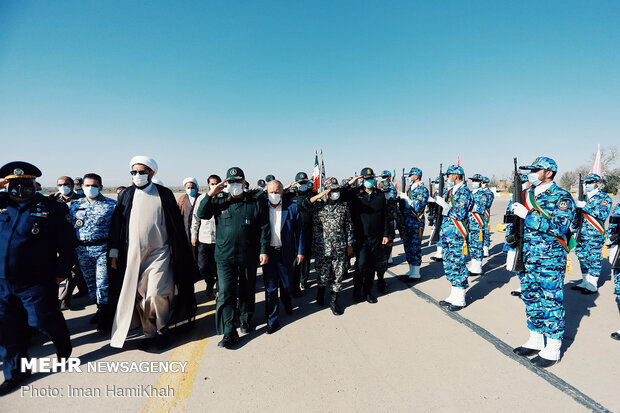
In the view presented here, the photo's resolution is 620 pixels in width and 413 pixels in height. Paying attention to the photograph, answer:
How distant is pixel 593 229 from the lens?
4.92 m

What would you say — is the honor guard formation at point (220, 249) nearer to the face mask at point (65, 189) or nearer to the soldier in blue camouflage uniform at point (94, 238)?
the soldier in blue camouflage uniform at point (94, 238)

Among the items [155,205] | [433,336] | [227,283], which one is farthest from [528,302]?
[155,205]

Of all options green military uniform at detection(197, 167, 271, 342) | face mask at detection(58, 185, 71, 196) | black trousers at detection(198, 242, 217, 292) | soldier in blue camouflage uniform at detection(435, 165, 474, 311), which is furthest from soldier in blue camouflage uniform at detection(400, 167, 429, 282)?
face mask at detection(58, 185, 71, 196)

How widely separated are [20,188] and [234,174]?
2237 mm

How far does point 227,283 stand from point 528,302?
12.1ft

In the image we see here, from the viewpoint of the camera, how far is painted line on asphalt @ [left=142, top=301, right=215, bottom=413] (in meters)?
2.39

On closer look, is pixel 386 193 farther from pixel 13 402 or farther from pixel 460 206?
pixel 13 402

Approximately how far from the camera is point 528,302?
3123 mm

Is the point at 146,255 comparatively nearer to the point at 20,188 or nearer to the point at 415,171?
the point at 20,188

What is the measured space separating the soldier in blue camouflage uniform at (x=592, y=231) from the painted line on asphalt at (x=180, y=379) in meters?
6.56

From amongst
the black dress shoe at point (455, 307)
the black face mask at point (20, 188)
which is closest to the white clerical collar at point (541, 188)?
the black dress shoe at point (455, 307)

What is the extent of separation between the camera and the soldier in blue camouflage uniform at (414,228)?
576 centimetres
